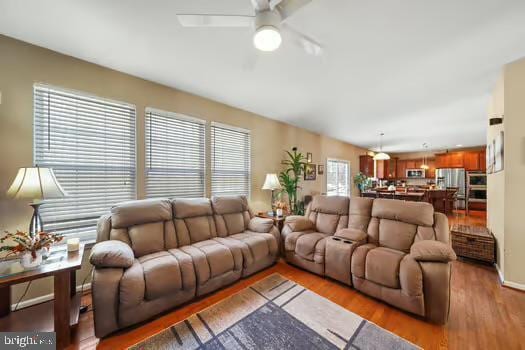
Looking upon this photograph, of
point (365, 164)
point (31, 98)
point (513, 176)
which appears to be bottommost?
point (513, 176)

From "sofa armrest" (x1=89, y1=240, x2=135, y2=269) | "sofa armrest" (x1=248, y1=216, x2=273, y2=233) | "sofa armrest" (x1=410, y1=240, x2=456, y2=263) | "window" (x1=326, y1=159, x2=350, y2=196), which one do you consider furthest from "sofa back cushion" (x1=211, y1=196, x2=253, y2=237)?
"window" (x1=326, y1=159, x2=350, y2=196)

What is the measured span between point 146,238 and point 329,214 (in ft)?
8.02

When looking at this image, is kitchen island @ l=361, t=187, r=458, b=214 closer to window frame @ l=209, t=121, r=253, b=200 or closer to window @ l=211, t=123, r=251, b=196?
window frame @ l=209, t=121, r=253, b=200

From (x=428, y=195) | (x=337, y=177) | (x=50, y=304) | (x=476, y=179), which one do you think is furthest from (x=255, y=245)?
(x=476, y=179)

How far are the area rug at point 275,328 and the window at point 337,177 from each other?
15.4 feet

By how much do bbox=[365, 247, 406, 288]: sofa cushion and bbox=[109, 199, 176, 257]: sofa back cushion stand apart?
2193 mm

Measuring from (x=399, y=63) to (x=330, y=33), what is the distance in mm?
1050

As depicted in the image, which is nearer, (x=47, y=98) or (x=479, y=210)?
(x=47, y=98)

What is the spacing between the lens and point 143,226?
87.9 inches

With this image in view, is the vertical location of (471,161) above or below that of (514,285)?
above

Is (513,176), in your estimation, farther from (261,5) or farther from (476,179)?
(476,179)

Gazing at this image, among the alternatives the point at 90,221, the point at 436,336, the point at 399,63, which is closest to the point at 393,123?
the point at 399,63

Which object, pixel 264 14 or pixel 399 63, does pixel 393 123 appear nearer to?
pixel 399 63

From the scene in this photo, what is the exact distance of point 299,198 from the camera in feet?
16.6
